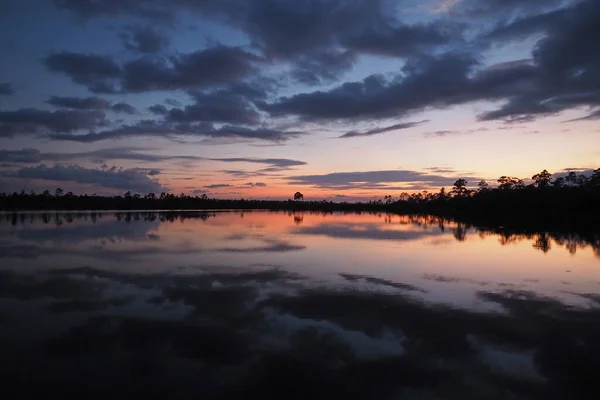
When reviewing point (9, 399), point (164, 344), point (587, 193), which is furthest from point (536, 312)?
point (587, 193)

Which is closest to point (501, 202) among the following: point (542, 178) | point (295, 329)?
point (542, 178)

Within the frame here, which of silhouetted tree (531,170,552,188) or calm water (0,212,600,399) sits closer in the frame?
calm water (0,212,600,399)

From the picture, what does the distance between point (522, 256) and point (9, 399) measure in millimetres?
21113

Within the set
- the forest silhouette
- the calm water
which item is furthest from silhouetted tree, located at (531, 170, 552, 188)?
the calm water

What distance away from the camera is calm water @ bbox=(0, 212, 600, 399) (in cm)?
609

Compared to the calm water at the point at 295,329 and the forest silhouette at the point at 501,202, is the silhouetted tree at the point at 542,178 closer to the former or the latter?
the forest silhouette at the point at 501,202

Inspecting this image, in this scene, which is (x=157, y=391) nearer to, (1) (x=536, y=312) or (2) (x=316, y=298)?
(2) (x=316, y=298)

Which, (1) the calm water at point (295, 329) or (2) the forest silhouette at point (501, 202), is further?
(2) the forest silhouette at point (501, 202)

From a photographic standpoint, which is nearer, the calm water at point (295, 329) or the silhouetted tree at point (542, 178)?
the calm water at point (295, 329)

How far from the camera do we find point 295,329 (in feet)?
27.7

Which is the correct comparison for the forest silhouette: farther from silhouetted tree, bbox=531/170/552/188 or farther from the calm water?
the calm water

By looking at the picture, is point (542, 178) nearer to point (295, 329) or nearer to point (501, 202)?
point (501, 202)

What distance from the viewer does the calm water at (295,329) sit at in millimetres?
6086

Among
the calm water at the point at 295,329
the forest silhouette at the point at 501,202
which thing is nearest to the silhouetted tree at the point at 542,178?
the forest silhouette at the point at 501,202
